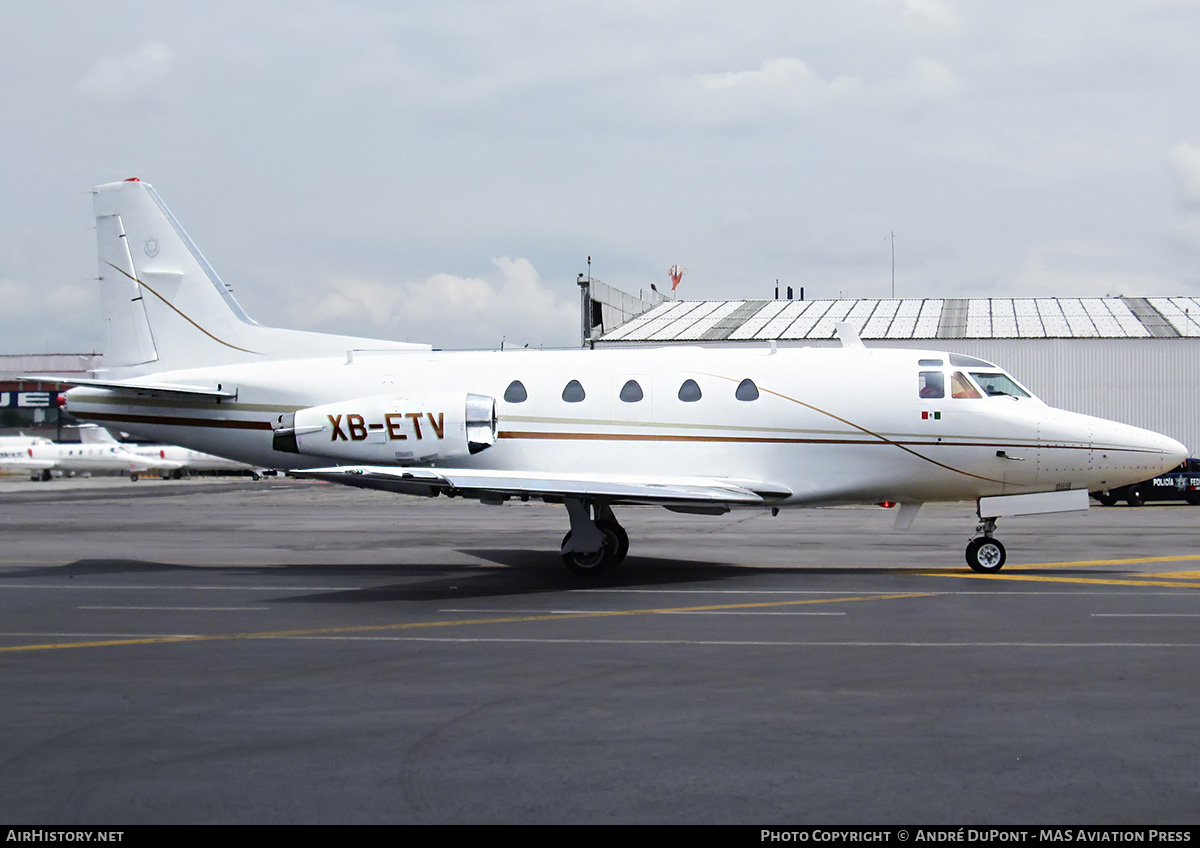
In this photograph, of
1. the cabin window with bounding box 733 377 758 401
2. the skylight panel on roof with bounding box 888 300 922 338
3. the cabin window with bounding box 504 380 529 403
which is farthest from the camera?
the skylight panel on roof with bounding box 888 300 922 338

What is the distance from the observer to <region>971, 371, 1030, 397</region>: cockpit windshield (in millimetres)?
17953

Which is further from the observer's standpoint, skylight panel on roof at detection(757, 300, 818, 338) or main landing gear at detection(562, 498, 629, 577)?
skylight panel on roof at detection(757, 300, 818, 338)

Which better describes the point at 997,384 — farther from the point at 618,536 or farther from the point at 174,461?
the point at 174,461

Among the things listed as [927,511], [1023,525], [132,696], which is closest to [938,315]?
[927,511]

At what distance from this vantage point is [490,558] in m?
21.3

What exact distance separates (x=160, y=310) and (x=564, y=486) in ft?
31.5

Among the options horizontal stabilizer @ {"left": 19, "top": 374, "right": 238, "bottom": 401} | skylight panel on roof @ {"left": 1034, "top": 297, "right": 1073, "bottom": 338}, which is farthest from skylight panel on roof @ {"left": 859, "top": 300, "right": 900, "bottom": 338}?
horizontal stabilizer @ {"left": 19, "top": 374, "right": 238, "bottom": 401}

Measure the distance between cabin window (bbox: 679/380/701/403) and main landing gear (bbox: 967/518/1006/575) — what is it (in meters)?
5.15

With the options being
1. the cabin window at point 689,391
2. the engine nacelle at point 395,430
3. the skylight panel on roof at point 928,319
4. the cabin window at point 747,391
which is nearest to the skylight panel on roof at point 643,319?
the skylight panel on roof at point 928,319

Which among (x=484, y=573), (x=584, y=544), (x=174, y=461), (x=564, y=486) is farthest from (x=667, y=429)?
(x=174, y=461)

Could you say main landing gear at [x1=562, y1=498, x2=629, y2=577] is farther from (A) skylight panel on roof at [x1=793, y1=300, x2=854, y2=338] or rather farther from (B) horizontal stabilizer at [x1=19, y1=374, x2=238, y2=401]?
(A) skylight panel on roof at [x1=793, y1=300, x2=854, y2=338]

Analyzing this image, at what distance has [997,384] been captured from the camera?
711 inches

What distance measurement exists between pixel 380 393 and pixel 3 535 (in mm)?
14339
